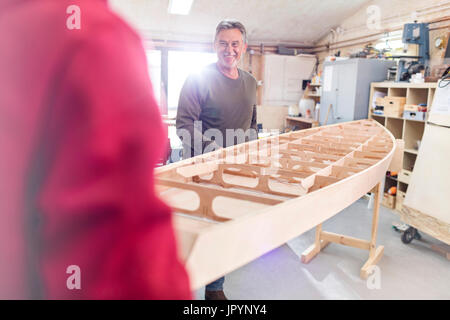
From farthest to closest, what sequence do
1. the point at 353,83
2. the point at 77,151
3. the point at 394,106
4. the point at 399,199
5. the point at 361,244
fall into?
the point at 353,83
the point at 394,106
the point at 399,199
the point at 361,244
the point at 77,151

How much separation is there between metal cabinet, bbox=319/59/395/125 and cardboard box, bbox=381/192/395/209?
1362 millimetres

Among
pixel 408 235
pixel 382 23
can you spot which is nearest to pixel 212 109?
pixel 408 235

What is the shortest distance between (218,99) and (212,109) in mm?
84

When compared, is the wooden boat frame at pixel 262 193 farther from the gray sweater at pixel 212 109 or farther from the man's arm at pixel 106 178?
the man's arm at pixel 106 178

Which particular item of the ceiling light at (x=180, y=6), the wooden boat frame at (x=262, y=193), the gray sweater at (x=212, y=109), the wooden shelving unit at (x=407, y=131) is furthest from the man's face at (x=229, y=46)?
the ceiling light at (x=180, y=6)

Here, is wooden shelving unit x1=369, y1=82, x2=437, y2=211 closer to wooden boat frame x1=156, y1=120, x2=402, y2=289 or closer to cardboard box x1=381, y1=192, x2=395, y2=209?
cardboard box x1=381, y1=192, x2=395, y2=209

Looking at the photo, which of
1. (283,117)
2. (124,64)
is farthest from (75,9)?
(283,117)

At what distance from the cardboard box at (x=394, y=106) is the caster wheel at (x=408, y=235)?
1694mm

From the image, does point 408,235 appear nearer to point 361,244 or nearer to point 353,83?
point 361,244

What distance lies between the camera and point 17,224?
0.50m

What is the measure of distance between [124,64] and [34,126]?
145 mm

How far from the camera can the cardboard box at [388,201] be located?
4.71m

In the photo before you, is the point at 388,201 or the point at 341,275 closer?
the point at 341,275

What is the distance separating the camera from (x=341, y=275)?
9.95 feet
